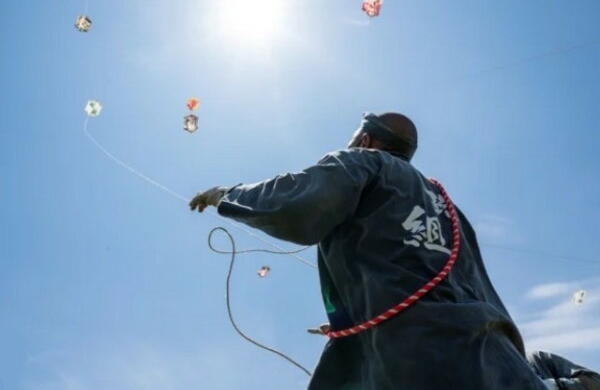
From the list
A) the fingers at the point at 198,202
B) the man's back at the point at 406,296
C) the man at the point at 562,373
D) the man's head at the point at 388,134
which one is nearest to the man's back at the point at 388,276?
the man's back at the point at 406,296

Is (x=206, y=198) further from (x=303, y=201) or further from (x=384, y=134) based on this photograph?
(x=384, y=134)

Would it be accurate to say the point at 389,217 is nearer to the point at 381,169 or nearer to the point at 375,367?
the point at 381,169

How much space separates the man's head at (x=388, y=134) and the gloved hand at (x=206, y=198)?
2.72 feet

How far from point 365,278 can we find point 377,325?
198mm

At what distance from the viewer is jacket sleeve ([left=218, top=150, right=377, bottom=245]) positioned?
2.40m

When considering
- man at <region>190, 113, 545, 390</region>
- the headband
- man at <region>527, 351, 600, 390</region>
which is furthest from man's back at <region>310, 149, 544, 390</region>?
man at <region>527, 351, 600, 390</region>

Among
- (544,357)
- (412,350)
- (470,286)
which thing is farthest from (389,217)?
(544,357)

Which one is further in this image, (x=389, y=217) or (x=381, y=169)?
(x=381, y=169)

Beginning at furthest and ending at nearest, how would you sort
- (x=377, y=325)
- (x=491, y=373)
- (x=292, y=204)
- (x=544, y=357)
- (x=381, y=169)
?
(x=544, y=357), (x=381, y=169), (x=292, y=204), (x=377, y=325), (x=491, y=373)

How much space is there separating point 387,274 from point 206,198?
2.91 feet

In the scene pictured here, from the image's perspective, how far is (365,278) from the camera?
2354 millimetres

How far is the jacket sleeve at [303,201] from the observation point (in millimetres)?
2398

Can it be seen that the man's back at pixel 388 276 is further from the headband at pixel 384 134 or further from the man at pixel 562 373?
the man at pixel 562 373

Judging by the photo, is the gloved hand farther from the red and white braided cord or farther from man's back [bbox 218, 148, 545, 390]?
the red and white braided cord
